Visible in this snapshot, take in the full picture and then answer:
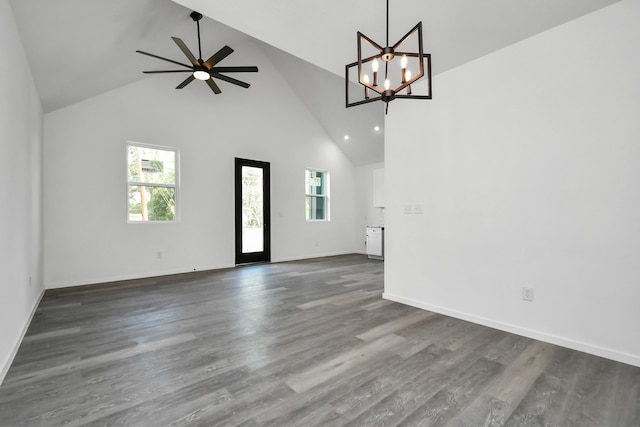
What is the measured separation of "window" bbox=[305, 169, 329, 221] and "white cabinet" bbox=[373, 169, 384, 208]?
126cm

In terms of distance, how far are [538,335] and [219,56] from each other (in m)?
4.48

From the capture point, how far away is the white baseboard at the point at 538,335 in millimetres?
2262

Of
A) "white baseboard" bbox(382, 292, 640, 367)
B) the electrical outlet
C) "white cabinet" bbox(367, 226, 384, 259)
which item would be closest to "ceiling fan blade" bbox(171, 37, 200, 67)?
"white baseboard" bbox(382, 292, 640, 367)

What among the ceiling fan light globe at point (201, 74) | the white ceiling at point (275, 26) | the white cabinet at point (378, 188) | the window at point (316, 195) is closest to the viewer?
the white ceiling at point (275, 26)

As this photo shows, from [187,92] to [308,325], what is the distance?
4.91 metres

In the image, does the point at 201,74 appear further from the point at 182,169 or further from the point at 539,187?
the point at 539,187

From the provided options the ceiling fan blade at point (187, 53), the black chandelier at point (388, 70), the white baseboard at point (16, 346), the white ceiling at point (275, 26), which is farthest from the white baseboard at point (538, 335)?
the ceiling fan blade at point (187, 53)

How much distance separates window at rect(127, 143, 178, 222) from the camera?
17.1ft

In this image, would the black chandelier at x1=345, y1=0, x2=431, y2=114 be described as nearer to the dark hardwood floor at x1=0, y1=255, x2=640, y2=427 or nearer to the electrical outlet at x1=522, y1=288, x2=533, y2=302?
the dark hardwood floor at x1=0, y1=255, x2=640, y2=427

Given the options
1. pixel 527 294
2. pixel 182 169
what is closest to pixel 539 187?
pixel 527 294

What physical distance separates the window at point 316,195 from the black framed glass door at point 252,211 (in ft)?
4.02

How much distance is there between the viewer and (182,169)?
565 centimetres

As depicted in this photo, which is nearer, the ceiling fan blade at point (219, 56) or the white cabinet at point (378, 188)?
the ceiling fan blade at point (219, 56)

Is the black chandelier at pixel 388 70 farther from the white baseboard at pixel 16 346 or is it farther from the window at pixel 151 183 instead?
the window at pixel 151 183
